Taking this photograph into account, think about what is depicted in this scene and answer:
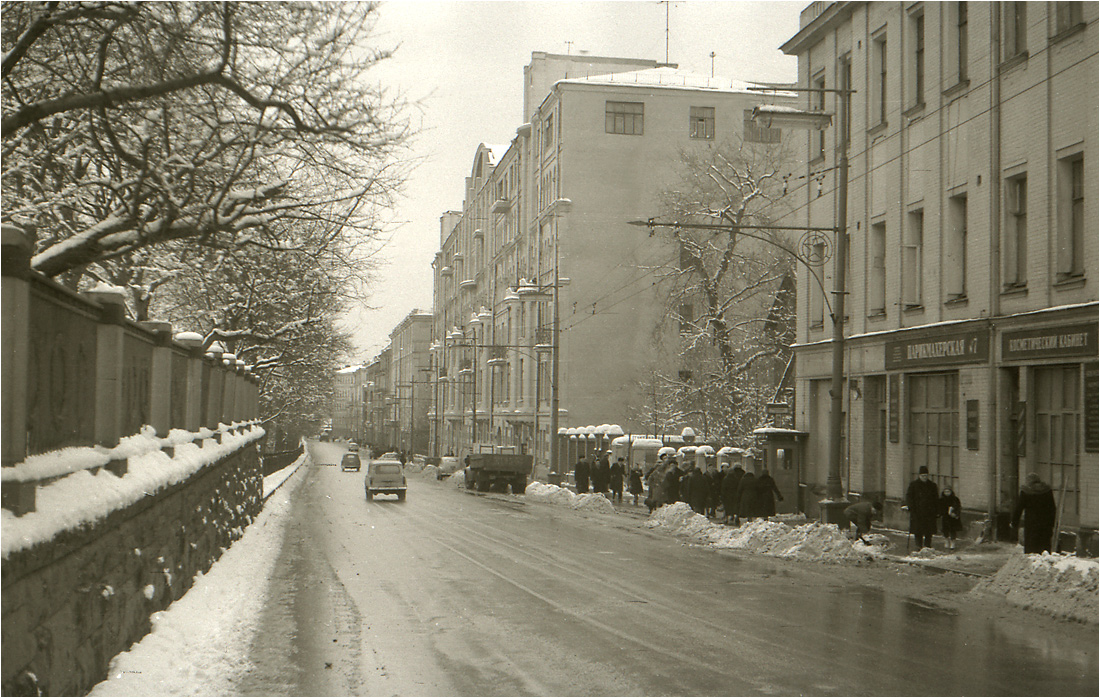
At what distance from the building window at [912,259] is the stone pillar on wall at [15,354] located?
21469mm

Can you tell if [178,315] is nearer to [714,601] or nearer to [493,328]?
[493,328]

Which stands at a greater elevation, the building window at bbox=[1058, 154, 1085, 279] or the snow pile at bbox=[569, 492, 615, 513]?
the building window at bbox=[1058, 154, 1085, 279]

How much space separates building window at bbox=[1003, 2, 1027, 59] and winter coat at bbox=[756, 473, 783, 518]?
9.44m

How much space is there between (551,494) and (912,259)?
19.8 m

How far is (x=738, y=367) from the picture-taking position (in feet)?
152

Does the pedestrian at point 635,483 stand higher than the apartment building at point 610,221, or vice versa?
the apartment building at point 610,221

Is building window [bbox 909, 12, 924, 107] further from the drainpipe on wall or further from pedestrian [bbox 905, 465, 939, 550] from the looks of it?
pedestrian [bbox 905, 465, 939, 550]

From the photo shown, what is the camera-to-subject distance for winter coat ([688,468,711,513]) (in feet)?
94.0

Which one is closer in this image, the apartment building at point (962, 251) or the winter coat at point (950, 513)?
the apartment building at point (962, 251)

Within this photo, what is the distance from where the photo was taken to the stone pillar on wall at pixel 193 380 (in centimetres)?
1477

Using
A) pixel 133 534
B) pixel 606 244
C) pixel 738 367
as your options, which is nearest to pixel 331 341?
pixel 606 244

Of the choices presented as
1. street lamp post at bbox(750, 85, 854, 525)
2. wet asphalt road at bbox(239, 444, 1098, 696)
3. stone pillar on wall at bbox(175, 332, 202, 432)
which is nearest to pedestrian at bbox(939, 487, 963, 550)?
street lamp post at bbox(750, 85, 854, 525)

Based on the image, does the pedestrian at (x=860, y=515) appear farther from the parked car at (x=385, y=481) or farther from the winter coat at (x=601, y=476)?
the parked car at (x=385, y=481)

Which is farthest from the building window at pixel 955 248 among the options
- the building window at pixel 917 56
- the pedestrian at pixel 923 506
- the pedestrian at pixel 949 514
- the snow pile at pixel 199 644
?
the snow pile at pixel 199 644
